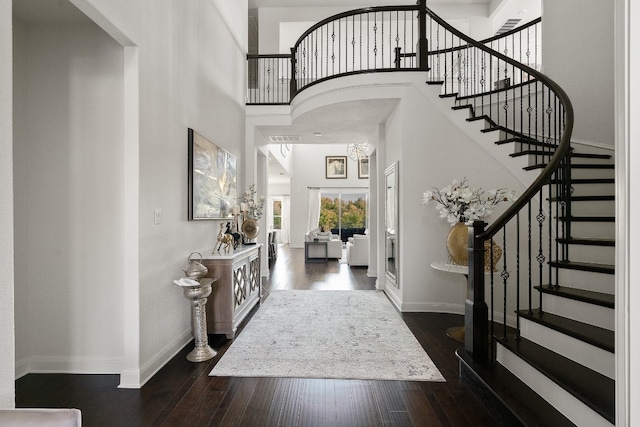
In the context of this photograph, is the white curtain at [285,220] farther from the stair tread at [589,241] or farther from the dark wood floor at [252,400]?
the stair tread at [589,241]

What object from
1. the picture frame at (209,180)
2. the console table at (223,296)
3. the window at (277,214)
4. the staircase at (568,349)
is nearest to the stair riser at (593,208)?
the staircase at (568,349)

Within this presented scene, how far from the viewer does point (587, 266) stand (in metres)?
2.43

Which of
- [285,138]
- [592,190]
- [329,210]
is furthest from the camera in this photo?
[329,210]

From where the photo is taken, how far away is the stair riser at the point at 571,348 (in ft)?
6.25

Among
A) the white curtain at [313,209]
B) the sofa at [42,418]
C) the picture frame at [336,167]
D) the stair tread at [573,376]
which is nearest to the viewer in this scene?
the sofa at [42,418]

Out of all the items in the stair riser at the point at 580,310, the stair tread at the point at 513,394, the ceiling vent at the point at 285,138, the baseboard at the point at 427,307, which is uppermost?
the ceiling vent at the point at 285,138

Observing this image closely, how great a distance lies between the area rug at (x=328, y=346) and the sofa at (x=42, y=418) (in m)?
1.93

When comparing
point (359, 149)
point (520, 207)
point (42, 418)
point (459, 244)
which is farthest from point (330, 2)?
point (42, 418)

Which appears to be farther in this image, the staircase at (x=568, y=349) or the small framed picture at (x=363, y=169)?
the small framed picture at (x=363, y=169)

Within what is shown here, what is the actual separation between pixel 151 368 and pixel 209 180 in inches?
79.3

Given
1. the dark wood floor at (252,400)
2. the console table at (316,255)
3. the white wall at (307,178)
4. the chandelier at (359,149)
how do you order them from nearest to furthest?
the dark wood floor at (252,400), the console table at (316,255), the chandelier at (359,149), the white wall at (307,178)

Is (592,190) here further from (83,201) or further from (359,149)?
(359,149)

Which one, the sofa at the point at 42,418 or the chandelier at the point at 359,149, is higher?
the chandelier at the point at 359,149

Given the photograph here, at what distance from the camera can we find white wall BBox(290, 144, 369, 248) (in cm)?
1335
